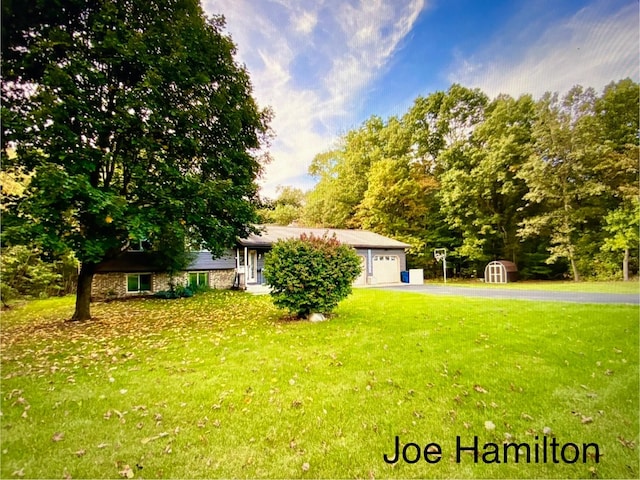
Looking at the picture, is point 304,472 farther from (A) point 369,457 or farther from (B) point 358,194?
(B) point 358,194

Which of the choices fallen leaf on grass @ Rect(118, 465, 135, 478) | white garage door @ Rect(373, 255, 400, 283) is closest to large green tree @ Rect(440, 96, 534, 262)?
→ white garage door @ Rect(373, 255, 400, 283)

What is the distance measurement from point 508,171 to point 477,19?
1690cm

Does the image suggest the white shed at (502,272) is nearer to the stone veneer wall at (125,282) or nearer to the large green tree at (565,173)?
the large green tree at (565,173)

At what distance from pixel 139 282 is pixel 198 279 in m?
2.74

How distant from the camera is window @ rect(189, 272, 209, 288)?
15.6 metres

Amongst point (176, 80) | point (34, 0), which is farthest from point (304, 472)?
point (34, 0)

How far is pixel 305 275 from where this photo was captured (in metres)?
7.39

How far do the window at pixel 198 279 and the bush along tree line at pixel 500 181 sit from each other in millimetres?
5995

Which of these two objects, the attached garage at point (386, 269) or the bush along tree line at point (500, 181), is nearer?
the bush along tree line at point (500, 181)

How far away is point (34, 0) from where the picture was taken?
6176 millimetres

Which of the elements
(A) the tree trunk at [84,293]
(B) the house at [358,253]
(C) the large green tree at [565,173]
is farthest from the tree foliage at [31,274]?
(C) the large green tree at [565,173]

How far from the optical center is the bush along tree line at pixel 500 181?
9.32 m

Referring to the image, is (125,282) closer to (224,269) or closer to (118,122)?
(224,269)

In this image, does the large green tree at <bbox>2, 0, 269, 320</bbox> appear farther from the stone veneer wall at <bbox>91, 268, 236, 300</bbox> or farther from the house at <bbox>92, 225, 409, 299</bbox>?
the stone veneer wall at <bbox>91, 268, 236, 300</bbox>
